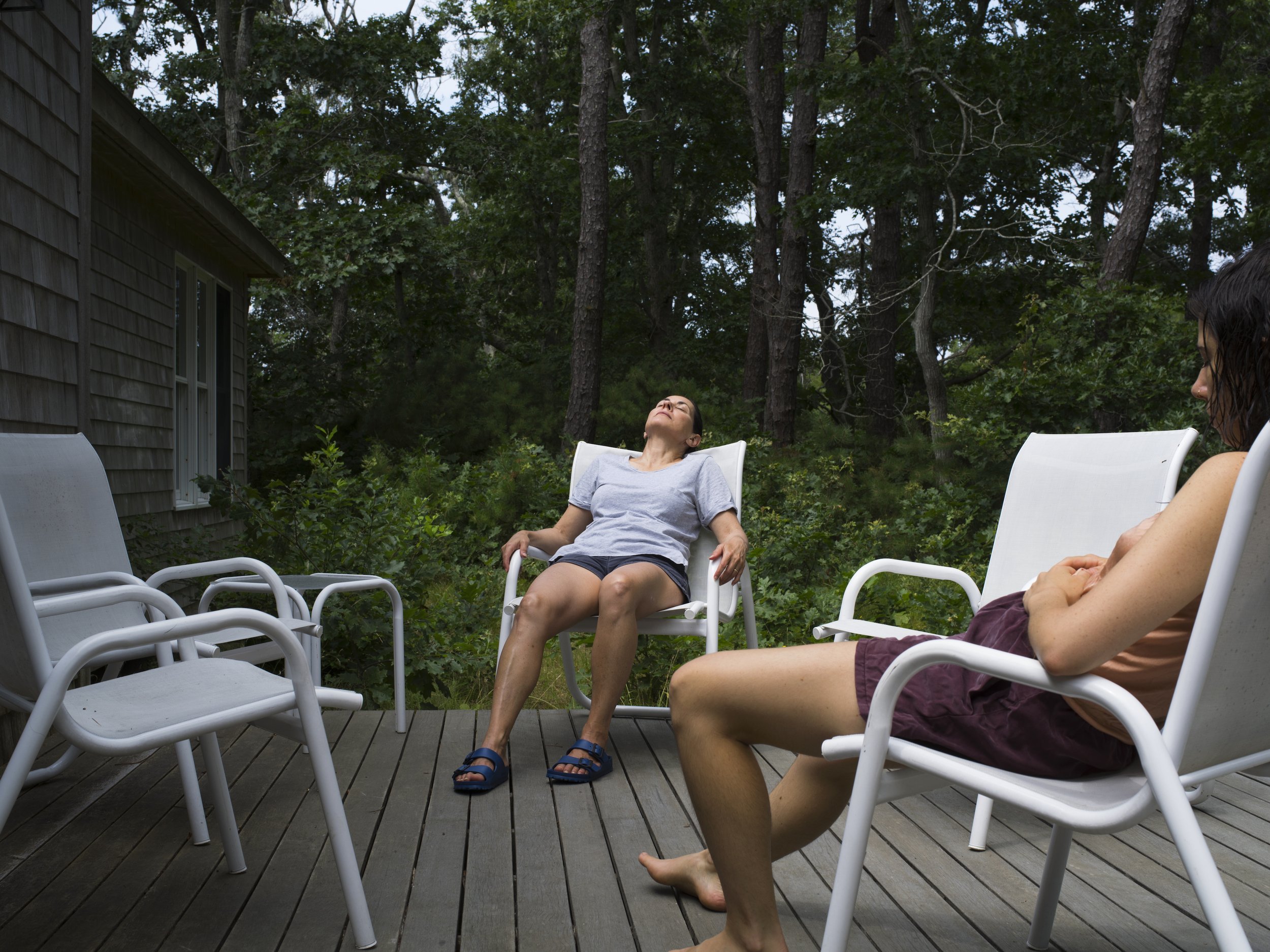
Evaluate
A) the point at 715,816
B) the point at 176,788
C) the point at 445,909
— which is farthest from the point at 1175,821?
the point at 176,788

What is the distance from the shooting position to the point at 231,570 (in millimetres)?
2438

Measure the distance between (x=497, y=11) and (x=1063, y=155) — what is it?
9.75 metres

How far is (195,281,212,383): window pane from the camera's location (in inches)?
295

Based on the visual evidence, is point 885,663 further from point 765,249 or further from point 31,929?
point 765,249

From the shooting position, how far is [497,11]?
638 inches

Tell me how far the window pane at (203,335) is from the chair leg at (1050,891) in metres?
7.08

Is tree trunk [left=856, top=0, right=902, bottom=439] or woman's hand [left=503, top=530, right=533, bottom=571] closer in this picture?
woman's hand [left=503, top=530, right=533, bottom=571]

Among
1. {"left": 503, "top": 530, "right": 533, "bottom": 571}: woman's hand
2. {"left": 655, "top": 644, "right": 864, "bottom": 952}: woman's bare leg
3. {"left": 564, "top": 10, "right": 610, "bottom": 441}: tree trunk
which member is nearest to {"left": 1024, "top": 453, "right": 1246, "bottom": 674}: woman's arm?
{"left": 655, "top": 644, "right": 864, "bottom": 952}: woman's bare leg

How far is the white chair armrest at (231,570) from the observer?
2.41 m

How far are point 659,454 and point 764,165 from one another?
29.8ft

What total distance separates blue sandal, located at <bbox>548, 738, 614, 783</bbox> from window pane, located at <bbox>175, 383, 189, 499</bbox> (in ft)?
16.6

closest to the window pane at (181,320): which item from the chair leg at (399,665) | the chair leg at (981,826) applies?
the chair leg at (399,665)

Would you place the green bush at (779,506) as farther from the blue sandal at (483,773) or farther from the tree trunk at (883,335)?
the blue sandal at (483,773)

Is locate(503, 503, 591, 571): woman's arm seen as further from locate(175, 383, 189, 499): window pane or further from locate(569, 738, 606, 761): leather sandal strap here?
locate(175, 383, 189, 499): window pane
